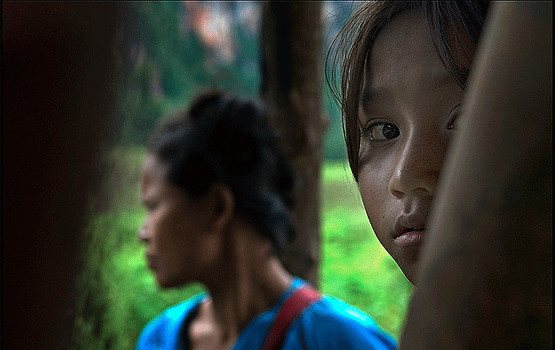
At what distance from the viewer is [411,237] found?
1.90 ft

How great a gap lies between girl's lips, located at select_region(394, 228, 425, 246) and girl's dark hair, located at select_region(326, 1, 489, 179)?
13cm

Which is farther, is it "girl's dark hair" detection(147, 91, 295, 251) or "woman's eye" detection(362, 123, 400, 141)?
"girl's dark hair" detection(147, 91, 295, 251)

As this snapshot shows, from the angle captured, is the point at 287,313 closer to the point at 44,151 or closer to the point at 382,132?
the point at 382,132

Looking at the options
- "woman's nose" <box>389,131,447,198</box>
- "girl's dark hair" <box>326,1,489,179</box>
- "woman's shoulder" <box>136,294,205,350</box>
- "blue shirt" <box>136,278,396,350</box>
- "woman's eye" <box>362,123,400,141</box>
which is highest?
"girl's dark hair" <box>326,1,489,179</box>

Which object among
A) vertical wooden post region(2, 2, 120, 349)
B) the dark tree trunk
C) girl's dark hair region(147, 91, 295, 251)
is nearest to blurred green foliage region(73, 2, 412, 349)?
the dark tree trunk

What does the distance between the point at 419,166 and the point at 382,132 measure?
9 cm

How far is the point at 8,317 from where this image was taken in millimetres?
263

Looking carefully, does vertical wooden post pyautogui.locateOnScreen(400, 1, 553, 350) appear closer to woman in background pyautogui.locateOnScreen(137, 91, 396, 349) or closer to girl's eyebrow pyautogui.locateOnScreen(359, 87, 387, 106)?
girl's eyebrow pyautogui.locateOnScreen(359, 87, 387, 106)

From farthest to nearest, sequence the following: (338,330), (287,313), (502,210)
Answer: (287,313) → (338,330) → (502,210)

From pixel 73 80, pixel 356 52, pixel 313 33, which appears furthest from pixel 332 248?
pixel 73 80

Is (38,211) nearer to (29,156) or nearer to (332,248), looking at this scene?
(29,156)

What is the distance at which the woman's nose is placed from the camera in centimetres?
55

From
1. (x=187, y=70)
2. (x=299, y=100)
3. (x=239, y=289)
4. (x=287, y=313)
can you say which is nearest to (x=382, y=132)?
(x=287, y=313)

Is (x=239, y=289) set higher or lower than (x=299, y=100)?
lower
